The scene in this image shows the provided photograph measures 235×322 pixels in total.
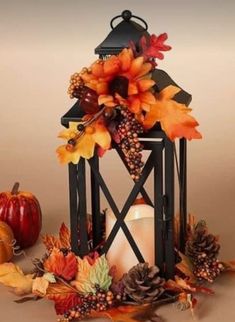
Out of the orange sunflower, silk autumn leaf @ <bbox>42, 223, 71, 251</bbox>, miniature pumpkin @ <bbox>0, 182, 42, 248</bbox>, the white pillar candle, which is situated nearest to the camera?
the orange sunflower

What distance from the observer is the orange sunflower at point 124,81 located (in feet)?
4.04

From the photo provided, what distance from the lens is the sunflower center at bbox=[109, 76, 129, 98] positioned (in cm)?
124

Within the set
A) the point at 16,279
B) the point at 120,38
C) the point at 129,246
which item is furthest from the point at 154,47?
the point at 16,279

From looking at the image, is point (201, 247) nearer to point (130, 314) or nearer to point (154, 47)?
point (130, 314)

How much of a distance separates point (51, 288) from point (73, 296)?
0.04 m

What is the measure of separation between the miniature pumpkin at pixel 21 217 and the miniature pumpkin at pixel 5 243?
0.06 m

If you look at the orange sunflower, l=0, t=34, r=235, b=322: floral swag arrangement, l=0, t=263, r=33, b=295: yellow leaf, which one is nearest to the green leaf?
l=0, t=34, r=235, b=322: floral swag arrangement

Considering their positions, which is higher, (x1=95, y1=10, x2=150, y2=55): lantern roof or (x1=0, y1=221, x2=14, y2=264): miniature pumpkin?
(x1=95, y1=10, x2=150, y2=55): lantern roof

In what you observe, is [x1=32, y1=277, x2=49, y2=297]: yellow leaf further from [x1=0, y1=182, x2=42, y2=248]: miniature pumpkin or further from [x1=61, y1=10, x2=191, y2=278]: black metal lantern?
[x1=0, y1=182, x2=42, y2=248]: miniature pumpkin

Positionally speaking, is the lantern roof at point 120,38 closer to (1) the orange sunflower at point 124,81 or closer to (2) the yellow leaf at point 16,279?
(1) the orange sunflower at point 124,81

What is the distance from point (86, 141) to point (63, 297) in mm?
235

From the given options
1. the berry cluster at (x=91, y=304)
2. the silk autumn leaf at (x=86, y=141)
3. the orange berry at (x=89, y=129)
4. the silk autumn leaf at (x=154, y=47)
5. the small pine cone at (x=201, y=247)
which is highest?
the silk autumn leaf at (x=154, y=47)

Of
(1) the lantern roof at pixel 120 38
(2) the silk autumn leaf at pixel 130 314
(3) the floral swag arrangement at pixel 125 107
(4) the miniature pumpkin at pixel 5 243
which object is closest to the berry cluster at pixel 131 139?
(3) the floral swag arrangement at pixel 125 107

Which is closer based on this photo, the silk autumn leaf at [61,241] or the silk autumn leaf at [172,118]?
the silk autumn leaf at [172,118]
